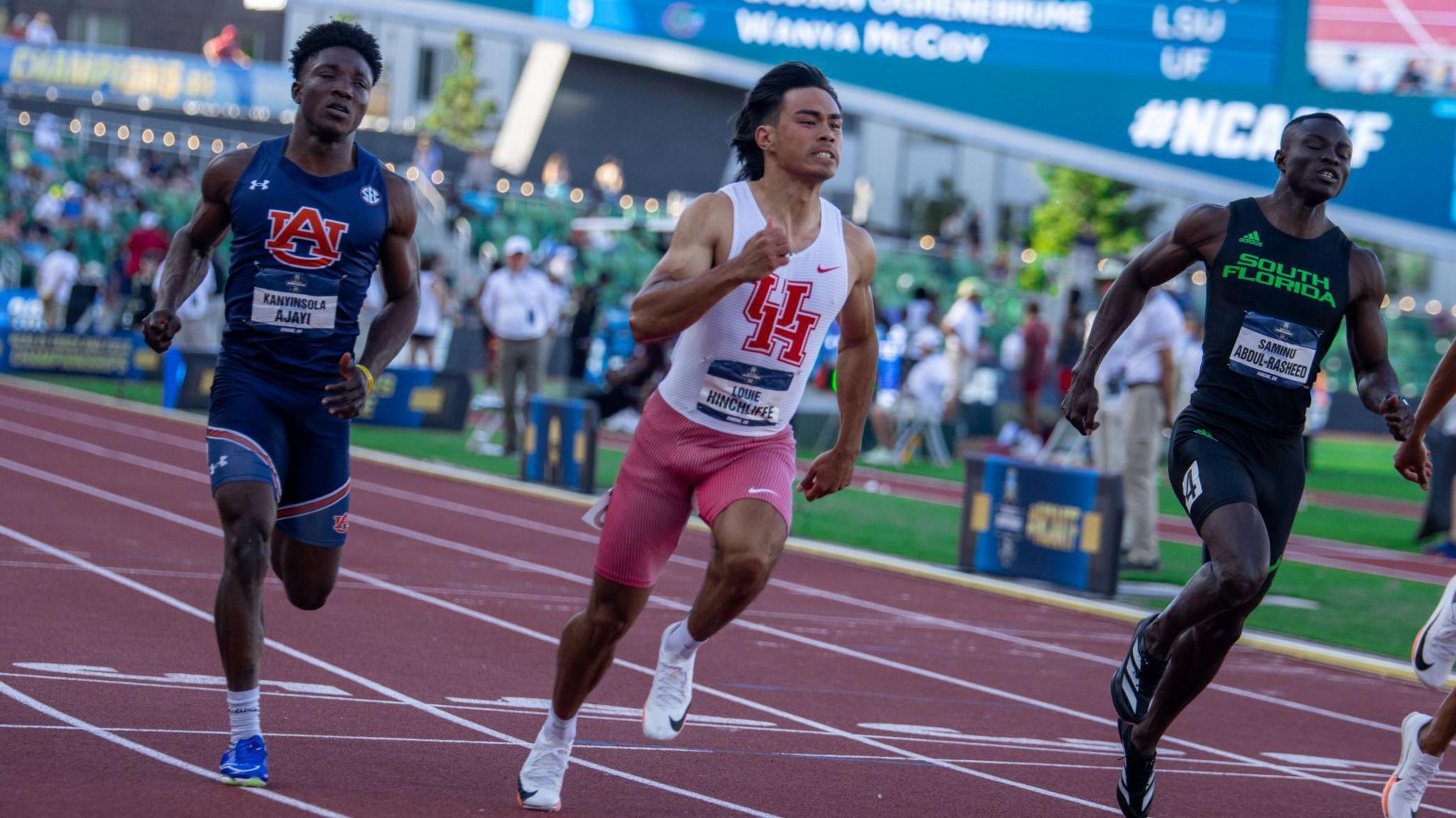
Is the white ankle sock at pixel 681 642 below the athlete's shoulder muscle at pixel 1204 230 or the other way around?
below

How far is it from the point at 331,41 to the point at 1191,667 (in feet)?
11.6

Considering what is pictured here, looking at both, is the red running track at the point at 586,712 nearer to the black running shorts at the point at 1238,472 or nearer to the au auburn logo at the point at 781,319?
the black running shorts at the point at 1238,472

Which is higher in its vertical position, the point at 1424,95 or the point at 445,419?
the point at 1424,95

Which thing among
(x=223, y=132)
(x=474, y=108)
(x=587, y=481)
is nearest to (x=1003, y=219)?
(x=474, y=108)

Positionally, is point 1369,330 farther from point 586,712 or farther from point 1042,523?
point 1042,523

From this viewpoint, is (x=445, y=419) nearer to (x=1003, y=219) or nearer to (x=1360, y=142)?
(x=1360, y=142)

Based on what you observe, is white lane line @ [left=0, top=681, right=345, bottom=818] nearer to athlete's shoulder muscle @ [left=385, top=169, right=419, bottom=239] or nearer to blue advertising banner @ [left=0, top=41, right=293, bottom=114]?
athlete's shoulder muscle @ [left=385, top=169, right=419, bottom=239]

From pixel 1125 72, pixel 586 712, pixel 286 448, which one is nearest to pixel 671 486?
pixel 286 448

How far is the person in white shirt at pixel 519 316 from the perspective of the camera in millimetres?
18438

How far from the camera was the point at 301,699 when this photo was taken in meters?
7.10

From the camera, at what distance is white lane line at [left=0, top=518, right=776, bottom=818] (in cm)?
607

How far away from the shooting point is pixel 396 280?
20.7ft

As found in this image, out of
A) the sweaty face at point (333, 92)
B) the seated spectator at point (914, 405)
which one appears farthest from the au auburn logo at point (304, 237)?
the seated spectator at point (914, 405)

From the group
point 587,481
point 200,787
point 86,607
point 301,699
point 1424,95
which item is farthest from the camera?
point 1424,95
